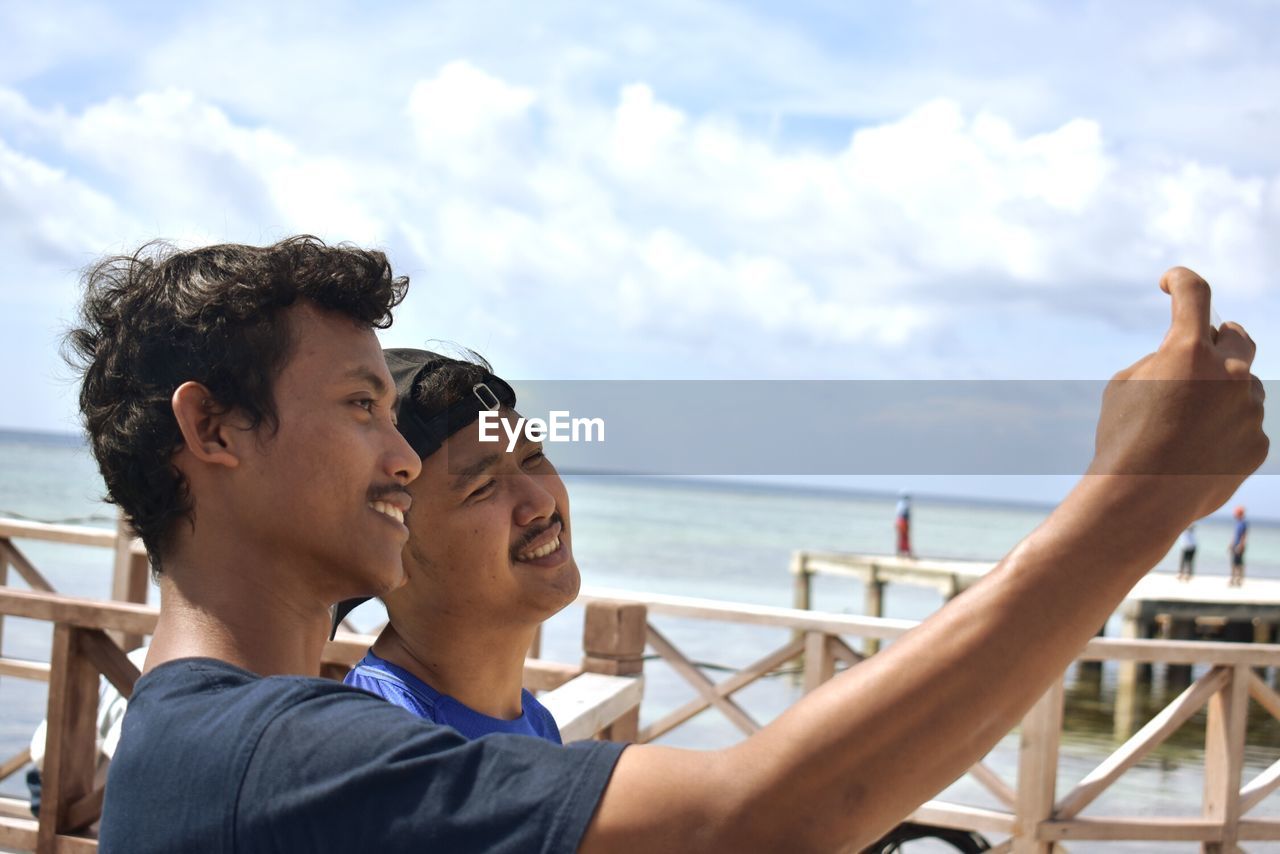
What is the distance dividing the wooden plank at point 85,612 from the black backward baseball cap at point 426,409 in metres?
1.38

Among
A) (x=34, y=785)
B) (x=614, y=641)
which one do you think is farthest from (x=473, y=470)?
(x=34, y=785)

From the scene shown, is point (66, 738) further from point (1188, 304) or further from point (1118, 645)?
point (1118, 645)

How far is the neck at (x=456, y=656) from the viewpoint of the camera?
205 centimetres

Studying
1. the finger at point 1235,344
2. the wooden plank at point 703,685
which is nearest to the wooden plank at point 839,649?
the wooden plank at point 703,685

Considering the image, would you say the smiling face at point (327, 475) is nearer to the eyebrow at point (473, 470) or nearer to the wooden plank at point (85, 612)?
the eyebrow at point (473, 470)

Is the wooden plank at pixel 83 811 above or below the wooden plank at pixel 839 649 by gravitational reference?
below

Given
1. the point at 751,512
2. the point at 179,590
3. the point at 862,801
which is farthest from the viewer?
the point at 751,512

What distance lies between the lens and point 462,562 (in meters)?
2.05

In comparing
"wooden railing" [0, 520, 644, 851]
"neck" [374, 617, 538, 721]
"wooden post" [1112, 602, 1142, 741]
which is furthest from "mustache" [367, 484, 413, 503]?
"wooden post" [1112, 602, 1142, 741]

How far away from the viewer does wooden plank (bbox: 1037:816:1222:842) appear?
5.11 metres

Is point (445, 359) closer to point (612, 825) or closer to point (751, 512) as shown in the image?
point (612, 825)

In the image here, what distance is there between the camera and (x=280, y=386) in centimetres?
131

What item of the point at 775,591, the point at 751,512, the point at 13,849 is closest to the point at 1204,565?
the point at 775,591

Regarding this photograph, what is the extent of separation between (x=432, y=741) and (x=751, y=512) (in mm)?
90428
